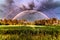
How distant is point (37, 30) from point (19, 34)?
359mm

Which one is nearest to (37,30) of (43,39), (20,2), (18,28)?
(43,39)

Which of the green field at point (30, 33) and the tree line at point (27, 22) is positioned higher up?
the tree line at point (27, 22)

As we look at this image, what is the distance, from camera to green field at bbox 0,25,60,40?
104 inches

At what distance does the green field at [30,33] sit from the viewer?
264 centimetres

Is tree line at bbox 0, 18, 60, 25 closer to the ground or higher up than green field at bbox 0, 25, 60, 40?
higher up

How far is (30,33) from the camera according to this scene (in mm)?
2652

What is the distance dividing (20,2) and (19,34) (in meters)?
0.65

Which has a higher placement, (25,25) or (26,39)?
(25,25)

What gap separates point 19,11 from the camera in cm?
276

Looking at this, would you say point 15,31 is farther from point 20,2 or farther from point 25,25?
point 20,2

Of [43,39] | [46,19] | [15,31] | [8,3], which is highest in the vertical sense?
[8,3]

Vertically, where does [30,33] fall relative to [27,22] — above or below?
below

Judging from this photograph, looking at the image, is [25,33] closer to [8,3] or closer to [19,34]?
[19,34]

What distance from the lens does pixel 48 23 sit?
2.74m
